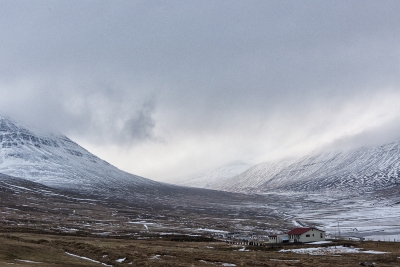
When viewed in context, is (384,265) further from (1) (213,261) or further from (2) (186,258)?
(2) (186,258)

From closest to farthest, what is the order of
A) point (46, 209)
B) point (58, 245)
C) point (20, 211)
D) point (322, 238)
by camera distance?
1. point (58, 245)
2. point (322, 238)
3. point (20, 211)
4. point (46, 209)

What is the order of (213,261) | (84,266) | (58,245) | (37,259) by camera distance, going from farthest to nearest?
(58,245) → (213,261) → (37,259) → (84,266)

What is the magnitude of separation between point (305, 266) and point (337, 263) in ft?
19.1

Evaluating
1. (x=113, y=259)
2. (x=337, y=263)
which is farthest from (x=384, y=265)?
(x=113, y=259)

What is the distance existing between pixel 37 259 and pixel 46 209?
499 ft

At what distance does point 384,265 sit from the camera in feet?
150

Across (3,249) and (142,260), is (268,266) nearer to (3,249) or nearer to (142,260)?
(142,260)

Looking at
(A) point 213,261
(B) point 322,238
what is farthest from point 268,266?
(B) point 322,238

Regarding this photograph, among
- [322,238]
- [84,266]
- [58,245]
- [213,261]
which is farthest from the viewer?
[322,238]

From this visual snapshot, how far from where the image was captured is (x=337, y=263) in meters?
47.1

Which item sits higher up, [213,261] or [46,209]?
[46,209]

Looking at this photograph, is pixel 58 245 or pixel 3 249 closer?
pixel 3 249

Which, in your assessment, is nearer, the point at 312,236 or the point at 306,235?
A: the point at 306,235

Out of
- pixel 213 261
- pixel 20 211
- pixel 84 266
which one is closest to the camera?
pixel 84 266
